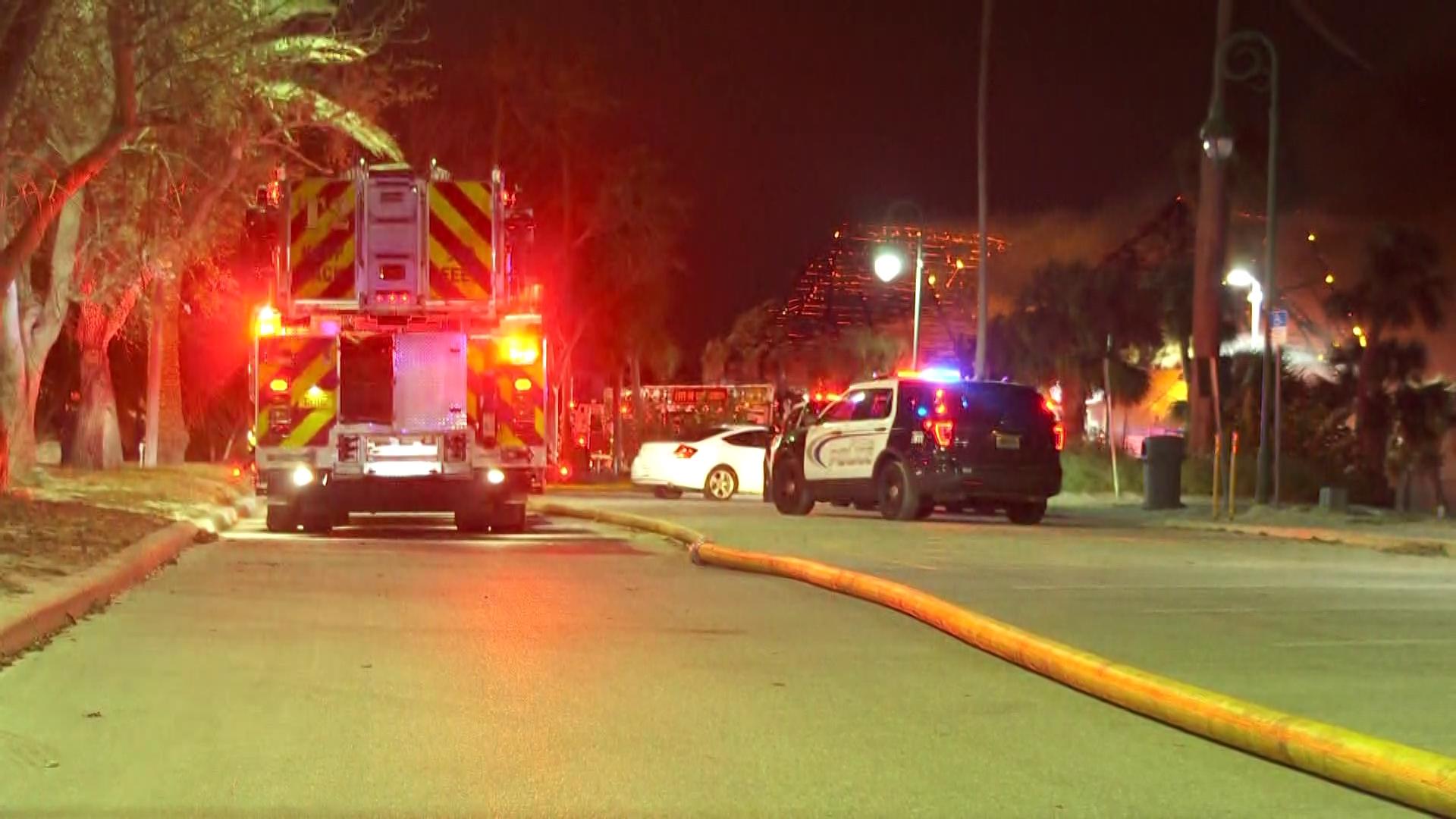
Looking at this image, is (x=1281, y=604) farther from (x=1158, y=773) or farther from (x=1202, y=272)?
(x=1202, y=272)

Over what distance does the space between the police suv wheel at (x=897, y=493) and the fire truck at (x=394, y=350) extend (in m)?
4.95

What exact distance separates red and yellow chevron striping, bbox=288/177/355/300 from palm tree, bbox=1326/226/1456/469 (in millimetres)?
21753

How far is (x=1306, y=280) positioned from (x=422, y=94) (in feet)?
66.1

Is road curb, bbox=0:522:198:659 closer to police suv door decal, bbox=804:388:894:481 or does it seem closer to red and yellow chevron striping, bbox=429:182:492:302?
red and yellow chevron striping, bbox=429:182:492:302

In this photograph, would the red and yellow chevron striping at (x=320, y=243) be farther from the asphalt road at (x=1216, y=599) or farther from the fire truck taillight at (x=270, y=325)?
the asphalt road at (x=1216, y=599)

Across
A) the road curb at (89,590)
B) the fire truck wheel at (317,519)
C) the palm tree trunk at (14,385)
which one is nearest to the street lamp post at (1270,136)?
the fire truck wheel at (317,519)

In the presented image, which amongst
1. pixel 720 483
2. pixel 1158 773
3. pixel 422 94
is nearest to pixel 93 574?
pixel 1158 773

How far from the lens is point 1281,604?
12.0 metres

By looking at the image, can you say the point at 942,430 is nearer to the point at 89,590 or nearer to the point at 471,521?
the point at 471,521

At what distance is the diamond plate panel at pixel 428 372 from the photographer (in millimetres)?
18172

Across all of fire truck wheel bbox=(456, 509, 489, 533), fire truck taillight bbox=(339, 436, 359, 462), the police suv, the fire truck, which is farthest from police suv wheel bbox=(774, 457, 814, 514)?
fire truck taillight bbox=(339, 436, 359, 462)

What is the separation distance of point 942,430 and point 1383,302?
15.8 metres

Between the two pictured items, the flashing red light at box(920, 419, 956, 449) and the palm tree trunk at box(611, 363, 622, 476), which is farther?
the palm tree trunk at box(611, 363, 622, 476)

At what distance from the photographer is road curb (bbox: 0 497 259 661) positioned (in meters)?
9.85
